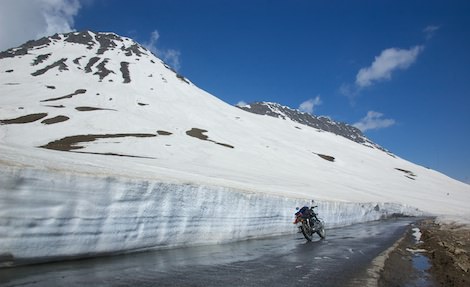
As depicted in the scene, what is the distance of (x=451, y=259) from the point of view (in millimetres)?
13703

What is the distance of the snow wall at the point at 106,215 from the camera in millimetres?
10500

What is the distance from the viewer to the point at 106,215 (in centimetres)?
1305

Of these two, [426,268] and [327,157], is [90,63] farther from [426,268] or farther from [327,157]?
[426,268]

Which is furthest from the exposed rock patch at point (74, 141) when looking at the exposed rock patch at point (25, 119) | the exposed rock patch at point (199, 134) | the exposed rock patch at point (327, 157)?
the exposed rock patch at point (327, 157)

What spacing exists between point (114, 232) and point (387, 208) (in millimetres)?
47616

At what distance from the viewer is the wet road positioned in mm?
9097

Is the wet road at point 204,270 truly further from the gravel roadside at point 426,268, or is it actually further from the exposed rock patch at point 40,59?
the exposed rock patch at point 40,59

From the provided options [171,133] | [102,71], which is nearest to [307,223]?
[171,133]

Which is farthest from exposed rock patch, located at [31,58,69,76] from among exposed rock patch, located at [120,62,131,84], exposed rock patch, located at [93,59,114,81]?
exposed rock patch, located at [120,62,131,84]

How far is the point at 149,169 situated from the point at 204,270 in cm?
1226

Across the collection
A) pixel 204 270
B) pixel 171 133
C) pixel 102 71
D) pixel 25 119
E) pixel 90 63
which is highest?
pixel 90 63

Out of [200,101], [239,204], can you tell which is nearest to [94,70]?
[200,101]

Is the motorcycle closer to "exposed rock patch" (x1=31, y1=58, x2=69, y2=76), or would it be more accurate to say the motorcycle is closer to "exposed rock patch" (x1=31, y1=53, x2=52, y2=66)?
"exposed rock patch" (x1=31, y1=58, x2=69, y2=76)

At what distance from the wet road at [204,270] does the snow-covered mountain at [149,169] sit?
1.12 metres
